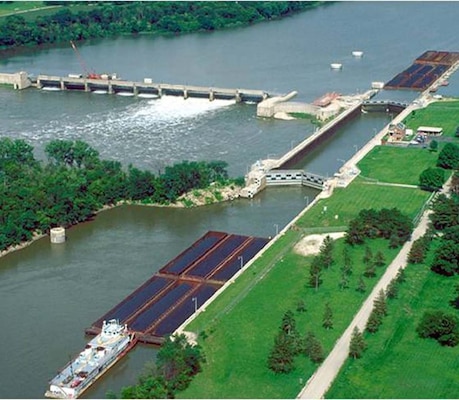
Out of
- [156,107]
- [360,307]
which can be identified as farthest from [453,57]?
[360,307]

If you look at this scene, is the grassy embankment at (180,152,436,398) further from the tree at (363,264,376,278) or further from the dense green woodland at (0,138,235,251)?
the dense green woodland at (0,138,235,251)

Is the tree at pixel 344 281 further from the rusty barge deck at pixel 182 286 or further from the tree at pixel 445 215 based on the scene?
the tree at pixel 445 215

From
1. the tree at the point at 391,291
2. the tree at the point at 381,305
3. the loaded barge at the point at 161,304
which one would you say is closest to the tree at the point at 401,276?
the tree at the point at 391,291

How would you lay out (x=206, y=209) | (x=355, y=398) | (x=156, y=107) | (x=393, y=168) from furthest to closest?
(x=156, y=107), (x=393, y=168), (x=206, y=209), (x=355, y=398)

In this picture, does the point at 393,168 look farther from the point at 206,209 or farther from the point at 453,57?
the point at 453,57

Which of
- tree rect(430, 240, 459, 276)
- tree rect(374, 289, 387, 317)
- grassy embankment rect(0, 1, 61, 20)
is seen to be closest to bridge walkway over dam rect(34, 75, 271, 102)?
grassy embankment rect(0, 1, 61, 20)
